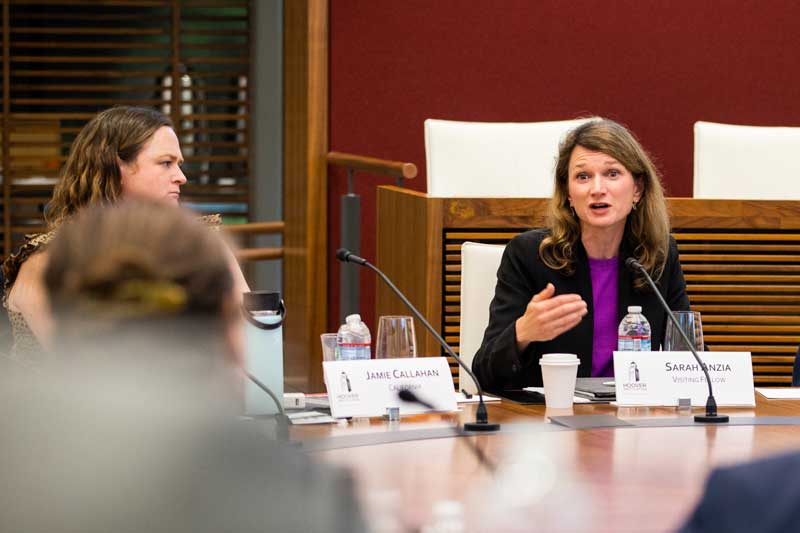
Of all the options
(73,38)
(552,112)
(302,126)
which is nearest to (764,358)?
(552,112)

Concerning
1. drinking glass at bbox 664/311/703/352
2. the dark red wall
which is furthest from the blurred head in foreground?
the dark red wall

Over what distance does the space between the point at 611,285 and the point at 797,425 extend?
880 mm

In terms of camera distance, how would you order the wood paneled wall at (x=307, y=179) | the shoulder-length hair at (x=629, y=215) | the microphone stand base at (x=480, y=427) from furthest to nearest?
the wood paneled wall at (x=307, y=179)
the shoulder-length hair at (x=629, y=215)
the microphone stand base at (x=480, y=427)

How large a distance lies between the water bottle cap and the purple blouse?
1063mm

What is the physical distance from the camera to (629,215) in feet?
10.9

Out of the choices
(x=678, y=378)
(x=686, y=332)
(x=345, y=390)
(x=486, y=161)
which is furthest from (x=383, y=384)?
(x=486, y=161)

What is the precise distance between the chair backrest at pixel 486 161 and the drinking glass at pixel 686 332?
80.8 inches

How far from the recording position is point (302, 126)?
6281 millimetres

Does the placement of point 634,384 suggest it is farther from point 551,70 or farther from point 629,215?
point 551,70

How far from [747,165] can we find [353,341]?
9.46 feet

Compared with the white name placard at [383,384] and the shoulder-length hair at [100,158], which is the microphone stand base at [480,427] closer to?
the white name placard at [383,384]

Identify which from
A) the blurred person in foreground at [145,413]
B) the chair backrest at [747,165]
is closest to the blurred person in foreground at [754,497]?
the blurred person in foreground at [145,413]

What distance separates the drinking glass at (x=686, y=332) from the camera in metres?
2.70

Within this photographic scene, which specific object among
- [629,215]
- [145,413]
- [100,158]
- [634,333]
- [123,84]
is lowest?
[634,333]
